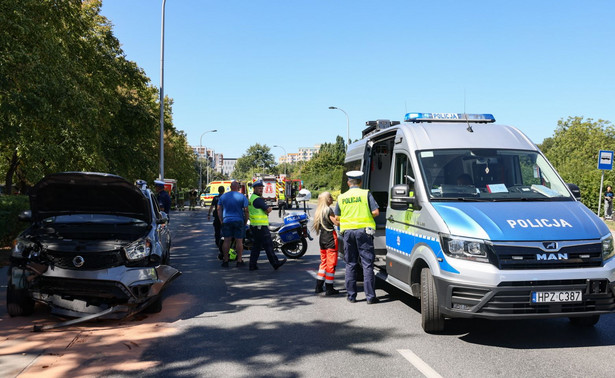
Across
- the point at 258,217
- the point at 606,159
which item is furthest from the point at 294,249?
the point at 606,159

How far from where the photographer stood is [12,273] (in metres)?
6.34

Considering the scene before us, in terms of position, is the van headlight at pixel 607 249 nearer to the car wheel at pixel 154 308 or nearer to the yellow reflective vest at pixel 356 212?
the yellow reflective vest at pixel 356 212

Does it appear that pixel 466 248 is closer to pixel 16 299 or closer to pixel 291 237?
pixel 16 299

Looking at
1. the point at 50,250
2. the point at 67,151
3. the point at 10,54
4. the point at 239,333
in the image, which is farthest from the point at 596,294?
the point at 67,151

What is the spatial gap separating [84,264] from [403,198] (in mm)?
3805

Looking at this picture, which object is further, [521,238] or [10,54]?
[10,54]

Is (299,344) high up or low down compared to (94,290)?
down

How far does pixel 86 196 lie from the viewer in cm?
720

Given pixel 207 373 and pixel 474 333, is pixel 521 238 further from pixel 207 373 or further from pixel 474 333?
pixel 207 373

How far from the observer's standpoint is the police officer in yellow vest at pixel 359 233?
7.32 metres

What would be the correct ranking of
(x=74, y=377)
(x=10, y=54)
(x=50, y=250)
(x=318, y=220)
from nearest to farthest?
(x=74, y=377), (x=50, y=250), (x=318, y=220), (x=10, y=54)

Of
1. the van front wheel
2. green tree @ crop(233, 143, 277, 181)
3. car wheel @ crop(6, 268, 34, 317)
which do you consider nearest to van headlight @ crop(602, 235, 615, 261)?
the van front wheel

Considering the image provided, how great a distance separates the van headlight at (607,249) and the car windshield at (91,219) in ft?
18.1

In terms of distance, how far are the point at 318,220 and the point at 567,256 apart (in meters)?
3.89
